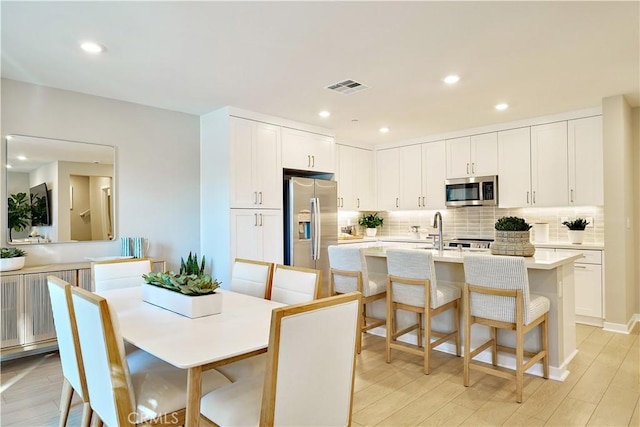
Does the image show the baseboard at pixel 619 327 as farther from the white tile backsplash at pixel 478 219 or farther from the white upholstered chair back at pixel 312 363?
the white upholstered chair back at pixel 312 363

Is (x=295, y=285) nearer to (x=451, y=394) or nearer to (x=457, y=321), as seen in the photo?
(x=451, y=394)

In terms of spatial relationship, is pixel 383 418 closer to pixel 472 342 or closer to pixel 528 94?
pixel 472 342

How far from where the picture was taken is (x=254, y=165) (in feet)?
14.5

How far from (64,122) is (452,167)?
4708mm

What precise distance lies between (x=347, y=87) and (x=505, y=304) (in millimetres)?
2286

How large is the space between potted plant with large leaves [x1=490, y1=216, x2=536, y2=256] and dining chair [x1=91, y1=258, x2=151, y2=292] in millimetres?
2790

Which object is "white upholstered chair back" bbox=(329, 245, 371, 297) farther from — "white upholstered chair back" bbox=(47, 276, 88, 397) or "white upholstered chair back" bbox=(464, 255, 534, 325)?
"white upholstered chair back" bbox=(47, 276, 88, 397)

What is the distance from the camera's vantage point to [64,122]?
11.9ft

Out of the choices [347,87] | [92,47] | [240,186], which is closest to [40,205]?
[92,47]

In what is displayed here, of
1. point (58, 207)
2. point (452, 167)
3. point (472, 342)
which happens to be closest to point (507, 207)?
point (452, 167)

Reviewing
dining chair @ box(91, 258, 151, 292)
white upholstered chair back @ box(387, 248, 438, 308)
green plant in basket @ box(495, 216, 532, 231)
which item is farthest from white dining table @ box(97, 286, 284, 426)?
green plant in basket @ box(495, 216, 532, 231)

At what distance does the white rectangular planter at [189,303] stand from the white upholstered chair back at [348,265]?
5.15ft

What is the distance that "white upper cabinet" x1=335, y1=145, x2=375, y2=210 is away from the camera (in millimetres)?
5863

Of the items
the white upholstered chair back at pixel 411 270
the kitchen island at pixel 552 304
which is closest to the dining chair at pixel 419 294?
the white upholstered chair back at pixel 411 270
